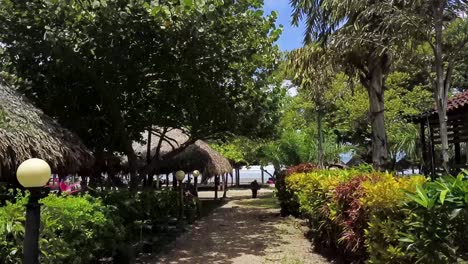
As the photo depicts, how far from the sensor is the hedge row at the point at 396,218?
388 cm

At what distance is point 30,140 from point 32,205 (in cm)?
396

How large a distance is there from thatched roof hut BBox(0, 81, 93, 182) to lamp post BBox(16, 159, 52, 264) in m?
3.31

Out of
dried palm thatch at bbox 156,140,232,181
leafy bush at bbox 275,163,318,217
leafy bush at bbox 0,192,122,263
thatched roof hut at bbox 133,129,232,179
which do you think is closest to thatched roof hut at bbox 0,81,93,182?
leafy bush at bbox 0,192,122,263

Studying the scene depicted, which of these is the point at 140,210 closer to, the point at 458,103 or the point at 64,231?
the point at 64,231

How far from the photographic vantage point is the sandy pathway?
866 cm

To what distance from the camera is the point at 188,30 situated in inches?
362

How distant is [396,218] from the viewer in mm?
4836

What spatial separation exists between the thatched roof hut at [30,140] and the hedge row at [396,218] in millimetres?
4762

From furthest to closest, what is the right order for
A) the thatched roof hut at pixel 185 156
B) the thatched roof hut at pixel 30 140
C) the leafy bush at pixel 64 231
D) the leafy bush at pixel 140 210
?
the thatched roof hut at pixel 185 156
the leafy bush at pixel 140 210
the thatched roof hut at pixel 30 140
the leafy bush at pixel 64 231

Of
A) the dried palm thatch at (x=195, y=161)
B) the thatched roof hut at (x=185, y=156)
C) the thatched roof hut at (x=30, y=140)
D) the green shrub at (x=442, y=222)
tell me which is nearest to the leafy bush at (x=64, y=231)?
the thatched roof hut at (x=30, y=140)

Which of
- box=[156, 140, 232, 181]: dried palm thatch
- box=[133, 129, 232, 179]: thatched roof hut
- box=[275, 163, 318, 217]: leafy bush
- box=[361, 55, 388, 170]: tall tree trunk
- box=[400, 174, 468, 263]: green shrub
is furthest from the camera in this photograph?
box=[156, 140, 232, 181]: dried palm thatch

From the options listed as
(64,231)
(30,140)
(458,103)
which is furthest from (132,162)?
(458,103)

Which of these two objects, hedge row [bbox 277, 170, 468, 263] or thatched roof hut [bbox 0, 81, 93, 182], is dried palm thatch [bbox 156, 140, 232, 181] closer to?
thatched roof hut [bbox 0, 81, 93, 182]

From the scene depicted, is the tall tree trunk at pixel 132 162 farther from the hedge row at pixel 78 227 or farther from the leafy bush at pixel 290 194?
the leafy bush at pixel 290 194
